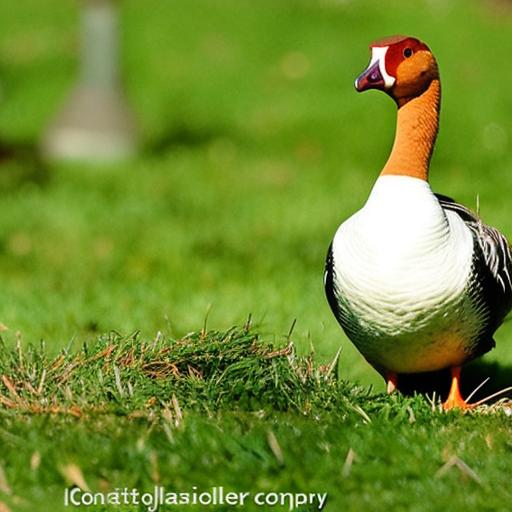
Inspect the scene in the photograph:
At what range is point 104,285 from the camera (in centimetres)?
653

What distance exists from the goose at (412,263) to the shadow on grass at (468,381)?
1.25 ft

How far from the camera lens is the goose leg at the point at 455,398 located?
426 centimetres

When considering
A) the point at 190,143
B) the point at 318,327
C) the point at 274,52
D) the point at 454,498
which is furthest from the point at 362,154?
the point at 454,498

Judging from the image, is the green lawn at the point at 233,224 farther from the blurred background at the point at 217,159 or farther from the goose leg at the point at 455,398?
the goose leg at the point at 455,398

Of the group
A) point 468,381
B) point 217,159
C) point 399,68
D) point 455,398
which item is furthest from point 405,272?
point 217,159

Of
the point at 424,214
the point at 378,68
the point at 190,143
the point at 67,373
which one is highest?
the point at 378,68

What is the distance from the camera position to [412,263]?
3.98m

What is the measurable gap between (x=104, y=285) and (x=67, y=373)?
2.55 metres

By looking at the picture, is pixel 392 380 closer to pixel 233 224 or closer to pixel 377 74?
pixel 377 74

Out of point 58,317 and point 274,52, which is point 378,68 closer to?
point 58,317

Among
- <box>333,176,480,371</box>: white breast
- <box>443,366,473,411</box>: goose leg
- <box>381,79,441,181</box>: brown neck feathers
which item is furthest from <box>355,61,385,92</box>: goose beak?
<box>443,366,473,411</box>: goose leg

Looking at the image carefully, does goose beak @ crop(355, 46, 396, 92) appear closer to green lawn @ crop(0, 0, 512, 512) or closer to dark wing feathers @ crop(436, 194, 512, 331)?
dark wing feathers @ crop(436, 194, 512, 331)

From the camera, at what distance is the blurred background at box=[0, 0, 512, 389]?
6129 mm

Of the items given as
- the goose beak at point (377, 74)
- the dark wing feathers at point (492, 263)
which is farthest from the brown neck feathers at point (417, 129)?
the dark wing feathers at point (492, 263)
